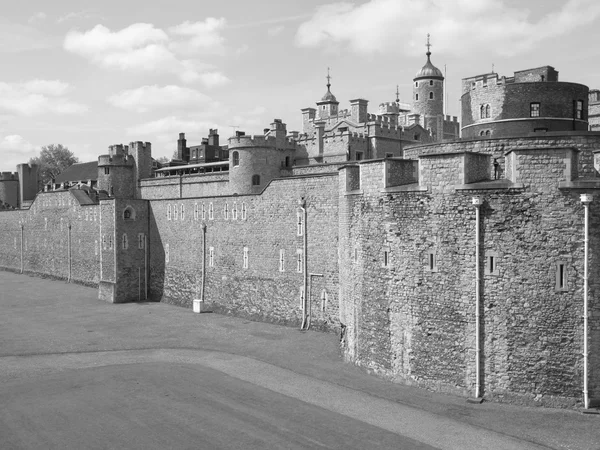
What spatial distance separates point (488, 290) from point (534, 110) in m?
8.15

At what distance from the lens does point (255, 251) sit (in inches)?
1350

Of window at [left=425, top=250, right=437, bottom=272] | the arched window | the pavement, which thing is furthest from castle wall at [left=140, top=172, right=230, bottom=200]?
window at [left=425, top=250, right=437, bottom=272]

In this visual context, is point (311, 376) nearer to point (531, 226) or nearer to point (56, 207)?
point (531, 226)

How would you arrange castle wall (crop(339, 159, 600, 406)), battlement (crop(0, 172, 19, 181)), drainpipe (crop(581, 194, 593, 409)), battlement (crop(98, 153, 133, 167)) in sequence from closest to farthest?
1. drainpipe (crop(581, 194, 593, 409))
2. castle wall (crop(339, 159, 600, 406))
3. battlement (crop(98, 153, 133, 167))
4. battlement (crop(0, 172, 19, 181))

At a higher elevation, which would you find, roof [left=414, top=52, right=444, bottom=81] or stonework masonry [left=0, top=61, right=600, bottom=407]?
roof [left=414, top=52, right=444, bottom=81]

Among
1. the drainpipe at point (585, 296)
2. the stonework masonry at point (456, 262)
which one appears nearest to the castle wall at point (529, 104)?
the stonework masonry at point (456, 262)

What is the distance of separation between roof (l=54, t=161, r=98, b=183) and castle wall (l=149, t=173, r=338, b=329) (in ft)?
121

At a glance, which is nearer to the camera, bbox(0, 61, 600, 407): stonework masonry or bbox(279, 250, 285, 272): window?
bbox(0, 61, 600, 407): stonework masonry

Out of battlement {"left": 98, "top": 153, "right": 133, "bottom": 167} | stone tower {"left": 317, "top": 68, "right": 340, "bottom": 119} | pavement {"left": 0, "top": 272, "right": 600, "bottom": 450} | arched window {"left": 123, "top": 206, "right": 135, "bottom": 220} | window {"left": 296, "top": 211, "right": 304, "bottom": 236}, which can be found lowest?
pavement {"left": 0, "top": 272, "right": 600, "bottom": 450}

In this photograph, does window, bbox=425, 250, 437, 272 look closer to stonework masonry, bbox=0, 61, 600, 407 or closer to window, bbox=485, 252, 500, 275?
stonework masonry, bbox=0, 61, 600, 407

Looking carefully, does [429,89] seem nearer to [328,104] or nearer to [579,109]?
[328,104]

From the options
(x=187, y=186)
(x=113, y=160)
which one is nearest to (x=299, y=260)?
(x=187, y=186)

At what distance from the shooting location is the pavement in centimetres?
1582

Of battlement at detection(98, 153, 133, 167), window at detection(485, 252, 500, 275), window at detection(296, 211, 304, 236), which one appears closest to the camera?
window at detection(485, 252, 500, 275)
